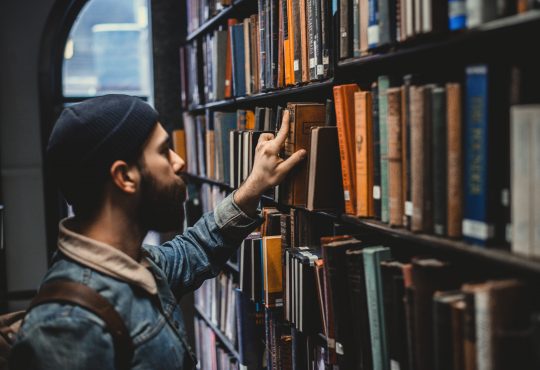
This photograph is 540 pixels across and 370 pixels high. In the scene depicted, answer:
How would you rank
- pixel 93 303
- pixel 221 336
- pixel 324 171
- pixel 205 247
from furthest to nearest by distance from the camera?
1. pixel 221 336
2. pixel 205 247
3. pixel 324 171
4. pixel 93 303

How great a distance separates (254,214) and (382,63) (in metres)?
0.66

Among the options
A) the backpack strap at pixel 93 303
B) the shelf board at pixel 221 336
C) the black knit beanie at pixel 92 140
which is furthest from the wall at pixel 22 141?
the backpack strap at pixel 93 303

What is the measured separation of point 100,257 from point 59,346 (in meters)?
0.23

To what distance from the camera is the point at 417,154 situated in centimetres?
126

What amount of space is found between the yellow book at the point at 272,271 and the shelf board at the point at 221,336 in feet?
2.55

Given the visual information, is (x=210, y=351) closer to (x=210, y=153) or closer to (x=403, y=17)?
(x=210, y=153)

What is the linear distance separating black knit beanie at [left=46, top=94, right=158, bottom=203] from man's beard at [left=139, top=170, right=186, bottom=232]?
0.09m

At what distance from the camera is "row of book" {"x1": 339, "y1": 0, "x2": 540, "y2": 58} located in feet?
3.51

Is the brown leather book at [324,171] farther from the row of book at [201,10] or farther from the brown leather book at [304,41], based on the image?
the row of book at [201,10]

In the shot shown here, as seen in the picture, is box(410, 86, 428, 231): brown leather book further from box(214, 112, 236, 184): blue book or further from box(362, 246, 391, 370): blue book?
box(214, 112, 236, 184): blue book

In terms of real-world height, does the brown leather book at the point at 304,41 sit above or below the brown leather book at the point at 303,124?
above

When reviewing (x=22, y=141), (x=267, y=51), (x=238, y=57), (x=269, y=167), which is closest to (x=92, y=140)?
(x=269, y=167)

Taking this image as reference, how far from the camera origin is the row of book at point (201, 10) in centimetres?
296

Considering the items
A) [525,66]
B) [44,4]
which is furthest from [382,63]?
[44,4]
